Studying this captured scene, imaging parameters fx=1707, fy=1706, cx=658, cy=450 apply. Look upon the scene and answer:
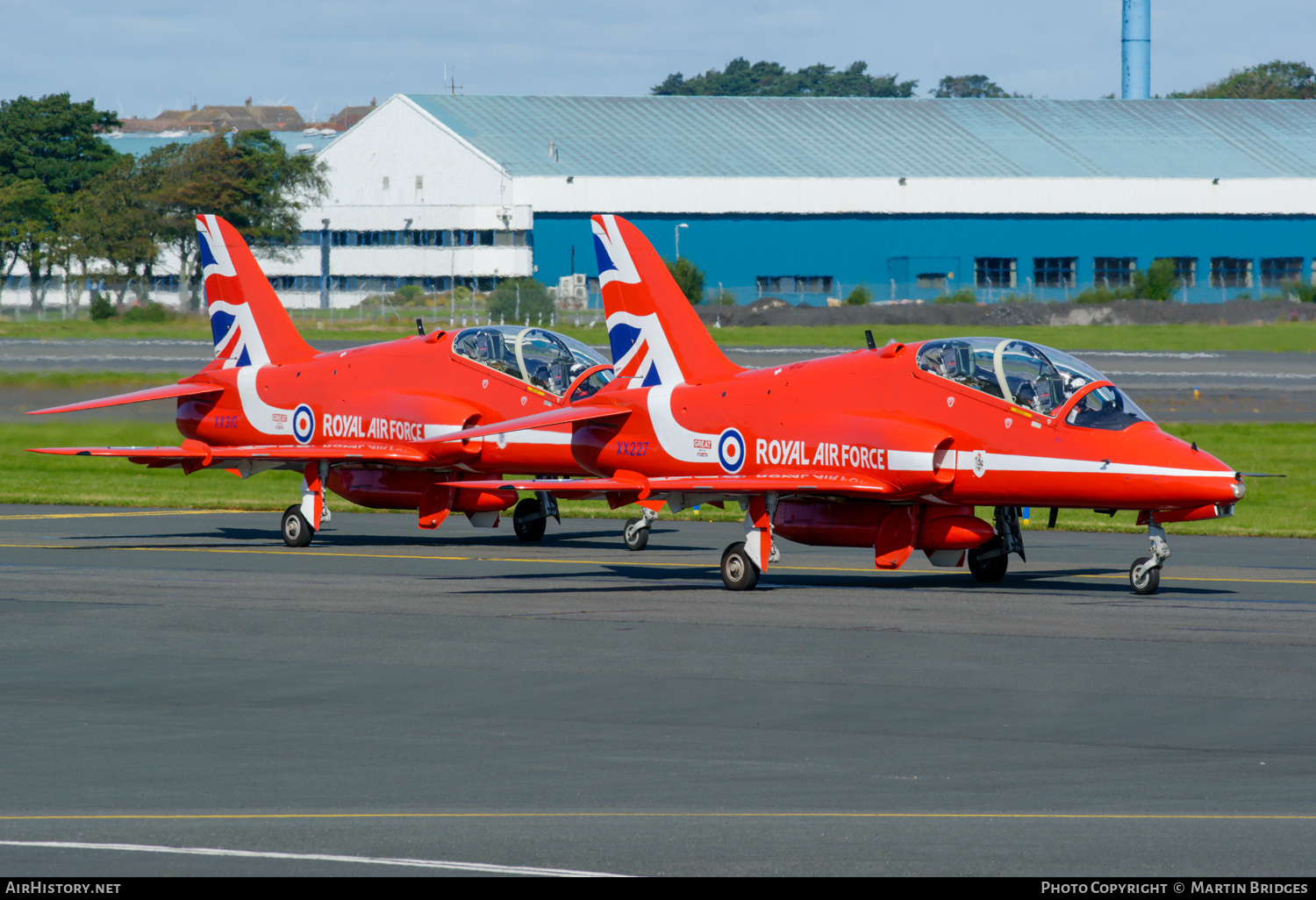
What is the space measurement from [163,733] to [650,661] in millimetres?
4509

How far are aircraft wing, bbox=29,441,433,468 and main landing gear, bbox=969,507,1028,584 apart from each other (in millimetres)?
8095

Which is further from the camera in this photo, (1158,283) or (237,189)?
(237,189)

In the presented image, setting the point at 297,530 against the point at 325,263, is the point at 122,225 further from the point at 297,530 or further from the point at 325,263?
the point at 297,530

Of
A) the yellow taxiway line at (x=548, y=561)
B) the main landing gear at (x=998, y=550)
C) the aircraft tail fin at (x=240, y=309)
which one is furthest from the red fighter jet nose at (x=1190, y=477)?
the aircraft tail fin at (x=240, y=309)

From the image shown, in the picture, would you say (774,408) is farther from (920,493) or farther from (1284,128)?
(1284,128)

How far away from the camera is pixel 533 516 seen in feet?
86.4

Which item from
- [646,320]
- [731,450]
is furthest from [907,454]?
[646,320]

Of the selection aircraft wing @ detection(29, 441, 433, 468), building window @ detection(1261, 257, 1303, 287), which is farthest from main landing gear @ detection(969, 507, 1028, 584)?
building window @ detection(1261, 257, 1303, 287)

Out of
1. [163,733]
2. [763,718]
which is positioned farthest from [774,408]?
[163,733]

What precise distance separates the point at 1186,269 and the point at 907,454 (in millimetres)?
87349

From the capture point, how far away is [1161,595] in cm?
1872

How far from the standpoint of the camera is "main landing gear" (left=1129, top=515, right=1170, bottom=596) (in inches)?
728

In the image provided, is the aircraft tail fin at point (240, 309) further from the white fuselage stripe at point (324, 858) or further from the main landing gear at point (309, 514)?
the white fuselage stripe at point (324, 858)

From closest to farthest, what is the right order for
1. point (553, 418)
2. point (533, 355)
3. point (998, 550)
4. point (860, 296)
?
point (998, 550) < point (553, 418) < point (533, 355) < point (860, 296)
